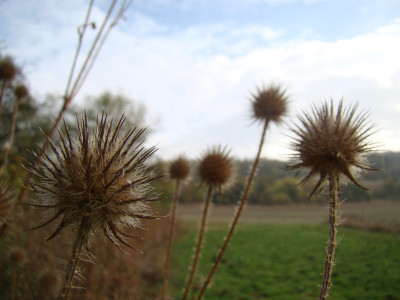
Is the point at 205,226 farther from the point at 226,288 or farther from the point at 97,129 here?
the point at 226,288

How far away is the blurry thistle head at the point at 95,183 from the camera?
155 cm

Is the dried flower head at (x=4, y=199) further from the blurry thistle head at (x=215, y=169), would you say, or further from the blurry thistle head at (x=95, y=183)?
the blurry thistle head at (x=215, y=169)

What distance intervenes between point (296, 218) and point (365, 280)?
363 inches

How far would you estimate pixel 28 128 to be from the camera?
1236 cm

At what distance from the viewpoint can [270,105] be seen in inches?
169

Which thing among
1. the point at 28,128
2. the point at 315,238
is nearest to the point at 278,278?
the point at 315,238

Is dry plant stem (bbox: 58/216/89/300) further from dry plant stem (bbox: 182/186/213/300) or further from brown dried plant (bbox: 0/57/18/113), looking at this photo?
brown dried plant (bbox: 0/57/18/113)

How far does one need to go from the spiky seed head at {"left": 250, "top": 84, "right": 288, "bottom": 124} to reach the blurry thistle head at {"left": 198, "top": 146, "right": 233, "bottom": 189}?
0.89m

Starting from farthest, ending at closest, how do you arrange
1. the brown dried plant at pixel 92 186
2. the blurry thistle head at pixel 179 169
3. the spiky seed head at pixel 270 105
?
the blurry thistle head at pixel 179 169 → the spiky seed head at pixel 270 105 → the brown dried plant at pixel 92 186

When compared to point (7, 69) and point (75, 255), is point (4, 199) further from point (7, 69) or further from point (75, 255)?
point (7, 69)

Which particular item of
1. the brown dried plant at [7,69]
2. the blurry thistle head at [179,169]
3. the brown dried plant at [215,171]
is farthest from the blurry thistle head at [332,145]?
the brown dried plant at [7,69]

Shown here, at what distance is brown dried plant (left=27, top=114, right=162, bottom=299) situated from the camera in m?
1.54

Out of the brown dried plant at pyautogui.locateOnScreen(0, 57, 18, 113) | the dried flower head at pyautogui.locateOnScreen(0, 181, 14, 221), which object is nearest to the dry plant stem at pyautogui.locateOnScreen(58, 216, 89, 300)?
the dried flower head at pyautogui.locateOnScreen(0, 181, 14, 221)

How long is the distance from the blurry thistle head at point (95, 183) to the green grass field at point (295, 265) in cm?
222
